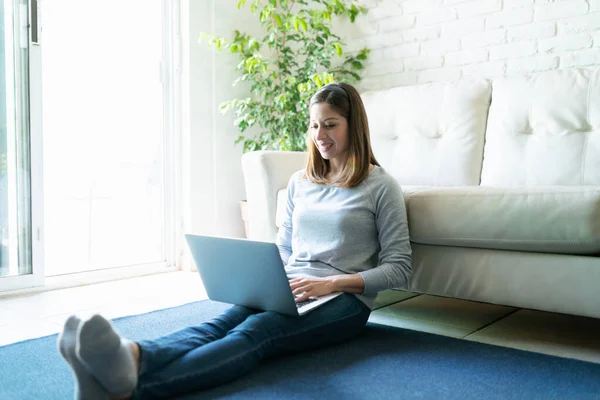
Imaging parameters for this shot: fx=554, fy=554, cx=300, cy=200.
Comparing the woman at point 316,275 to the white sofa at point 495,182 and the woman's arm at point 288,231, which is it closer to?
the woman's arm at point 288,231

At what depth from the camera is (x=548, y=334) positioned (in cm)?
164

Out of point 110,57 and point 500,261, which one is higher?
point 110,57

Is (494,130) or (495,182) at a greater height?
(494,130)

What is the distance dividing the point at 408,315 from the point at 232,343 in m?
0.91

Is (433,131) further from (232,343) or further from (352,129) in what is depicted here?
(232,343)

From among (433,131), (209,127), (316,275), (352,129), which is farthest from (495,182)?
(209,127)

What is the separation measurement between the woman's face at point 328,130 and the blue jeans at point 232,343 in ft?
1.30

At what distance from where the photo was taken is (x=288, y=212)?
1.66 metres

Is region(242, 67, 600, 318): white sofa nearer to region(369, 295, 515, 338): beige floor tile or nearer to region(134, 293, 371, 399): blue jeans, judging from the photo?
region(369, 295, 515, 338): beige floor tile

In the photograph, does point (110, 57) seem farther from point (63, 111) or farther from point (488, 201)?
point (488, 201)

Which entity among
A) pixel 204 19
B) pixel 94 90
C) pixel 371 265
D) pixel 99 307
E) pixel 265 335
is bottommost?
pixel 99 307

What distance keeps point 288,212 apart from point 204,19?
5.38ft

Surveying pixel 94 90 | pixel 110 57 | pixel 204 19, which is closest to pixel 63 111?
pixel 94 90

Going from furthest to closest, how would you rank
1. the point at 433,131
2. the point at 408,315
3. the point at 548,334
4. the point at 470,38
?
the point at 470,38
the point at 433,131
the point at 408,315
the point at 548,334
